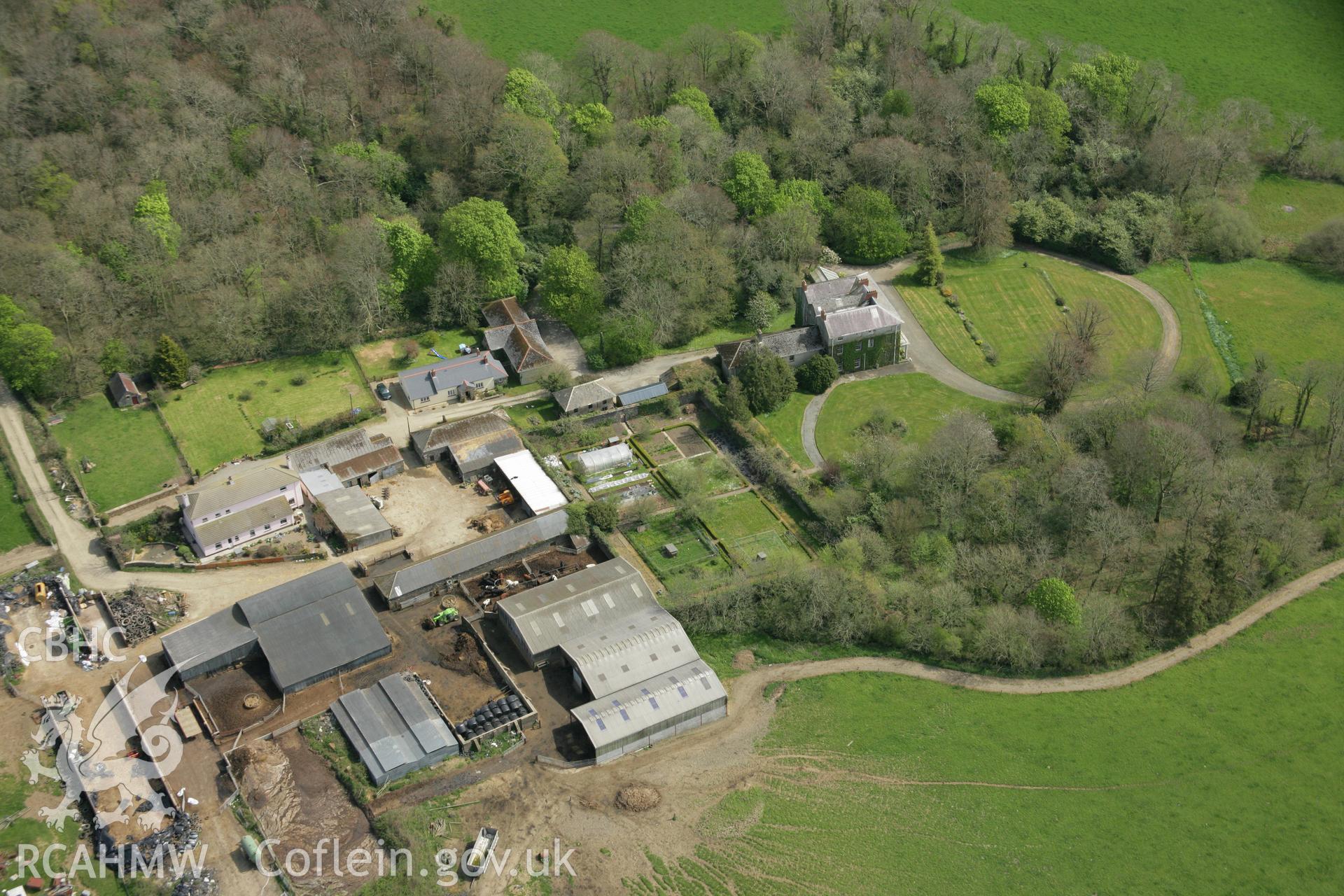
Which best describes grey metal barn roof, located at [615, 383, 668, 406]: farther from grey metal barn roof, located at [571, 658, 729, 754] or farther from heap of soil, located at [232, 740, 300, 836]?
heap of soil, located at [232, 740, 300, 836]

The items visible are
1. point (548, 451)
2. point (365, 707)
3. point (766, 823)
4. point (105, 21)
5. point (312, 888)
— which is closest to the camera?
point (312, 888)

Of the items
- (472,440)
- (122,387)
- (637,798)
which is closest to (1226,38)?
(472,440)

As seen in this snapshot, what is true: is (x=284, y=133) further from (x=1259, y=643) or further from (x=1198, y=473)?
(x=1259, y=643)

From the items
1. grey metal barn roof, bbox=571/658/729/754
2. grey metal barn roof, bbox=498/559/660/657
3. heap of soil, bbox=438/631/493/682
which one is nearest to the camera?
grey metal barn roof, bbox=571/658/729/754

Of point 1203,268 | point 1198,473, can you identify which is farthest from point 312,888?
point 1203,268

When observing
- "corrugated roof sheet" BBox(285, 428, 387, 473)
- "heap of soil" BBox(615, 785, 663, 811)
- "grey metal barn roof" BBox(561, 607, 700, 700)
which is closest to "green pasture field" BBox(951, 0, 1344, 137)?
"corrugated roof sheet" BBox(285, 428, 387, 473)

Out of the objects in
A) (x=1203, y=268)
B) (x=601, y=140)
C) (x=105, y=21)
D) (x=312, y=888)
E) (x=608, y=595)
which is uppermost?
(x=105, y=21)
